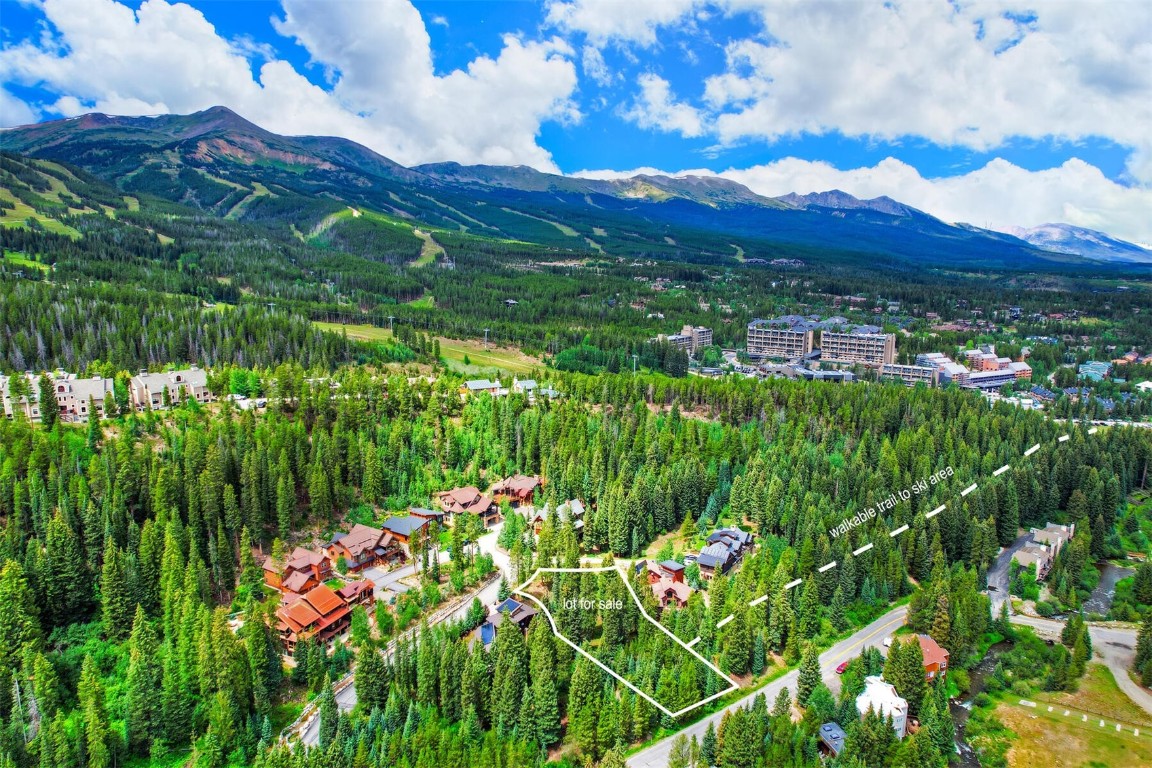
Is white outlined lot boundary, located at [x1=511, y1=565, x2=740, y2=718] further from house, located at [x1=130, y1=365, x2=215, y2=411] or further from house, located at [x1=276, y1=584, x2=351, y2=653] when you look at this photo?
house, located at [x1=130, y1=365, x2=215, y2=411]

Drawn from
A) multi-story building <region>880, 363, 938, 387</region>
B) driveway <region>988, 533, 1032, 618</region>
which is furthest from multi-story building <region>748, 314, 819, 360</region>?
driveway <region>988, 533, 1032, 618</region>

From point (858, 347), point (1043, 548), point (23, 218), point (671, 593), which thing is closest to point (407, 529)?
point (671, 593)

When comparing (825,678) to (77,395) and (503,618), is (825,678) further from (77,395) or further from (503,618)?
(77,395)

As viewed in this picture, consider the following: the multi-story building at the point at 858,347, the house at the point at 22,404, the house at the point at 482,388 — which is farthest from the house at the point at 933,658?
the multi-story building at the point at 858,347

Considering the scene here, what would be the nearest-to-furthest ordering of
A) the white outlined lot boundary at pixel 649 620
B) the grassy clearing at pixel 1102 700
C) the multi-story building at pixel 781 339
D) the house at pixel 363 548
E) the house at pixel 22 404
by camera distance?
the white outlined lot boundary at pixel 649 620, the grassy clearing at pixel 1102 700, the house at pixel 363 548, the house at pixel 22 404, the multi-story building at pixel 781 339

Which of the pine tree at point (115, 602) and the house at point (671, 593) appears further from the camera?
the house at point (671, 593)

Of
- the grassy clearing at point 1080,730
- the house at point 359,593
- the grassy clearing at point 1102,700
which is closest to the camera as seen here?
the grassy clearing at point 1080,730

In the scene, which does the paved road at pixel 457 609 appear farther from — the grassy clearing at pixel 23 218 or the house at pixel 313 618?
the grassy clearing at pixel 23 218
